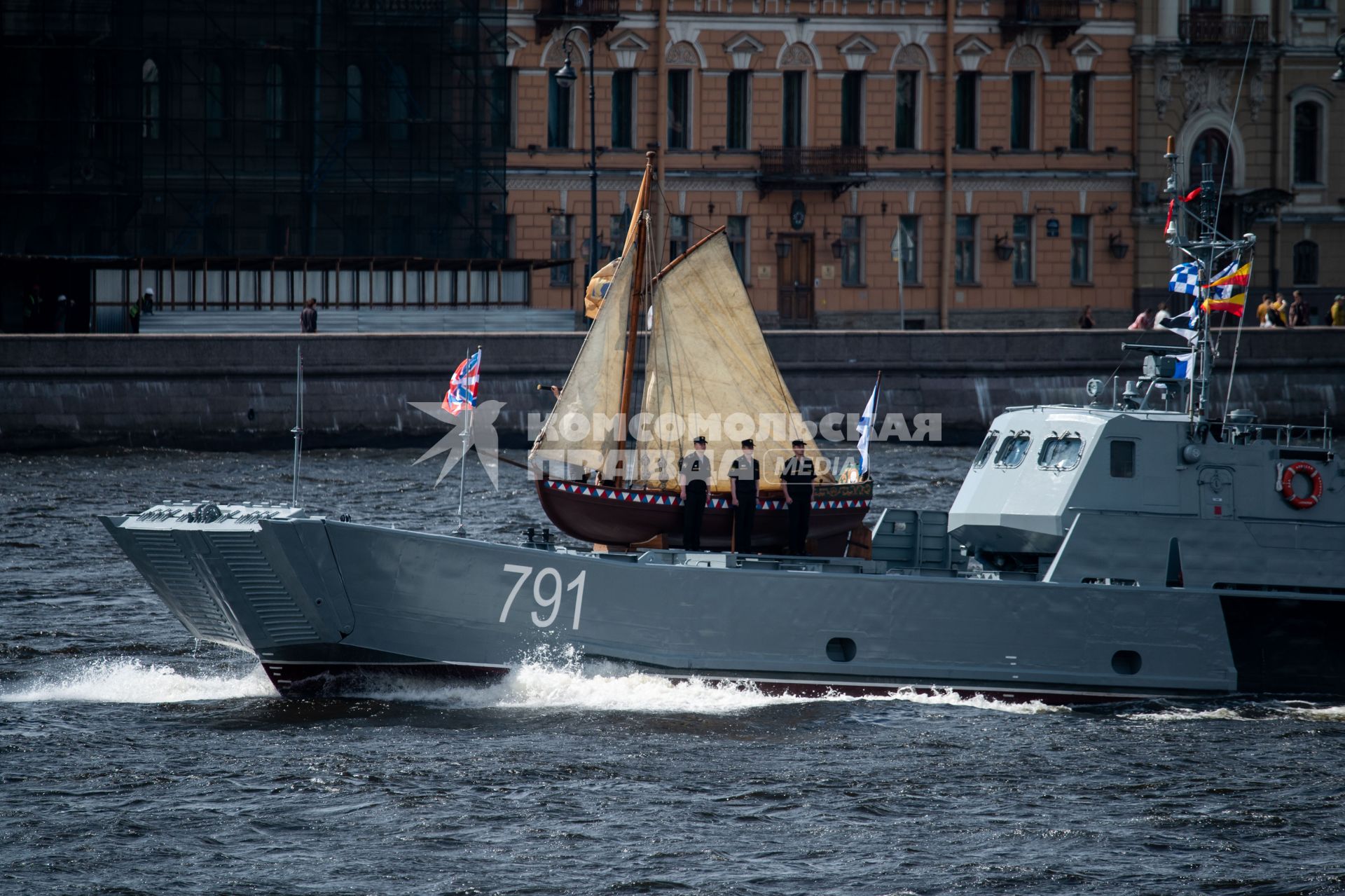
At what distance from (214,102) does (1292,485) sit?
42.9 meters

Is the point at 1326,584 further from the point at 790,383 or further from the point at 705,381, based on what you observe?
the point at 790,383

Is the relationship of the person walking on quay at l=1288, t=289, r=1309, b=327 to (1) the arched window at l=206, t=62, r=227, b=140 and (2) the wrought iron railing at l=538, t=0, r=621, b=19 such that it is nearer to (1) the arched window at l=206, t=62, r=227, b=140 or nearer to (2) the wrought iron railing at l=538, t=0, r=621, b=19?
(2) the wrought iron railing at l=538, t=0, r=621, b=19

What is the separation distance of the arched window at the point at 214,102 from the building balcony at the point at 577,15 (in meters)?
9.98

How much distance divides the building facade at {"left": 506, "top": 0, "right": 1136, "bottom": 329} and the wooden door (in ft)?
0.19

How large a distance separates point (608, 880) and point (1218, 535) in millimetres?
8901

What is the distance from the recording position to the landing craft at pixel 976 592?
20234 mm

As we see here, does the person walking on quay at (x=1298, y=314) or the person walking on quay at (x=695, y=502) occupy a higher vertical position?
the person walking on quay at (x=1298, y=314)

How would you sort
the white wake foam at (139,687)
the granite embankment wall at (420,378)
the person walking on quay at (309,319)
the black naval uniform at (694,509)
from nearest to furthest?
the white wake foam at (139,687), the black naval uniform at (694,509), the granite embankment wall at (420,378), the person walking on quay at (309,319)

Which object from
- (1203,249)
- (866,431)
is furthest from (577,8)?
(1203,249)

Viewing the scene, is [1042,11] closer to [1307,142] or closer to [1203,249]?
[1307,142]

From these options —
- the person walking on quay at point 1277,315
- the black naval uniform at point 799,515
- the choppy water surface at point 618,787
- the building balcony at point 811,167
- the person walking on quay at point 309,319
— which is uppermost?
the building balcony at point 811,167

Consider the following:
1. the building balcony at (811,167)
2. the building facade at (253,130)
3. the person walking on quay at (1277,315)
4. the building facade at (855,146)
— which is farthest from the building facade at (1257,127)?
the building facade at (253,130)

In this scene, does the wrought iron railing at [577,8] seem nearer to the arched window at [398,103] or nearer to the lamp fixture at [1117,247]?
the arched window at [398,103]

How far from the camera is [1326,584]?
69.0 feet
